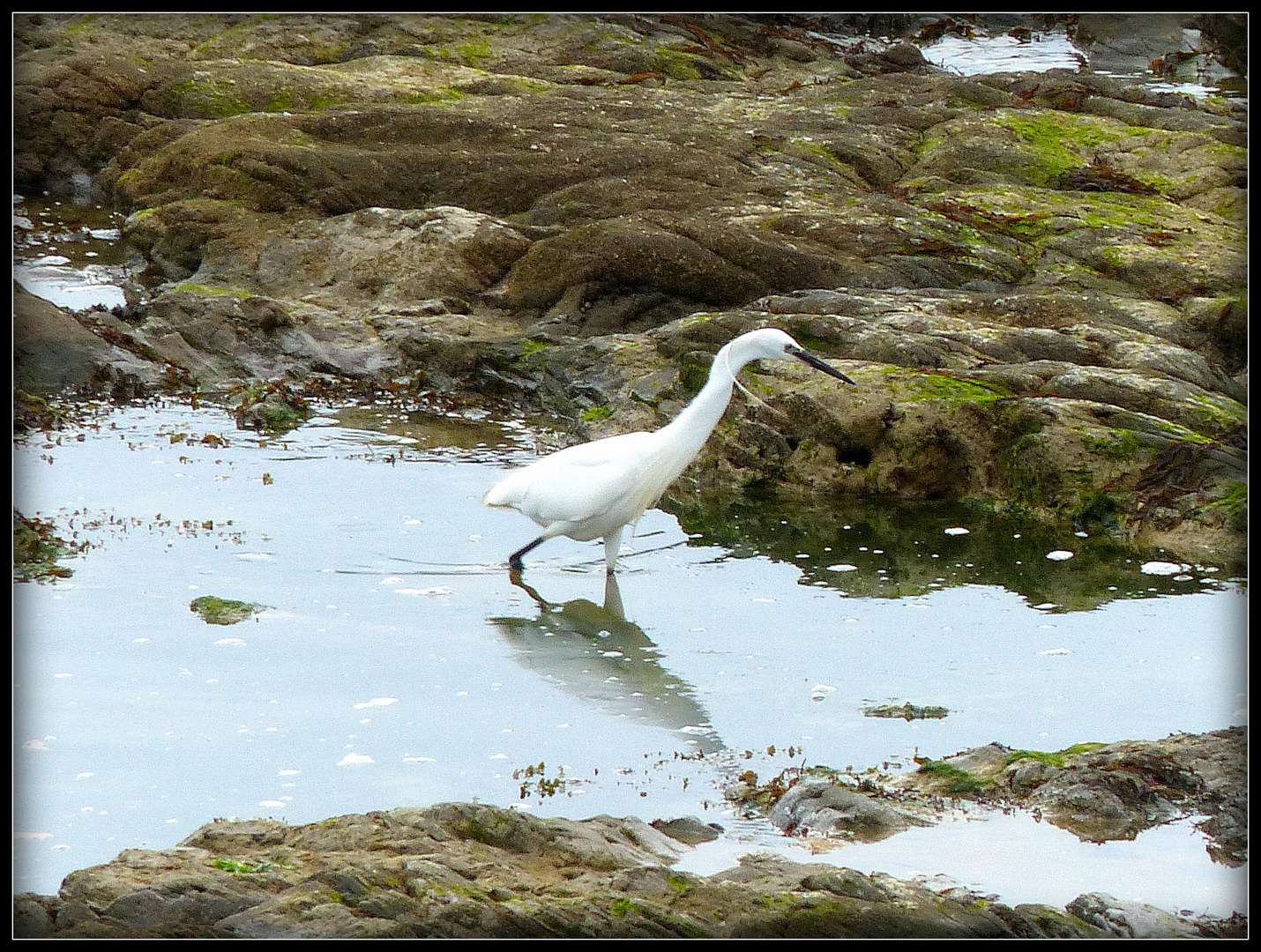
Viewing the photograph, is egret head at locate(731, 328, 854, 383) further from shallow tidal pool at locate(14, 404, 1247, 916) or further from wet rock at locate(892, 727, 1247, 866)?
wet rock at locate(892, 727, 1247, 866)

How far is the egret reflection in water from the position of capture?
7.54m

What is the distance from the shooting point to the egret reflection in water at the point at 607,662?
7.54 metres

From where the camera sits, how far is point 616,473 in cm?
920

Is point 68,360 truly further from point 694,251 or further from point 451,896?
point 451,896

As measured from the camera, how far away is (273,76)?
22.1 m

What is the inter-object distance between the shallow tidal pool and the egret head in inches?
59.4

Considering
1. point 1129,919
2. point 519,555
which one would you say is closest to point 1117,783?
point 1129,919

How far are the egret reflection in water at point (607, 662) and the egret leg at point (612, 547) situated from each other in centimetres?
16

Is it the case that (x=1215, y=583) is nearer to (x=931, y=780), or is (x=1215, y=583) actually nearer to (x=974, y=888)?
(x=931, y=780)

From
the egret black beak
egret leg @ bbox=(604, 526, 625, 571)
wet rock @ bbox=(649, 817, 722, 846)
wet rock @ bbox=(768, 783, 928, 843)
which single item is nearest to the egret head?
the egret black beak

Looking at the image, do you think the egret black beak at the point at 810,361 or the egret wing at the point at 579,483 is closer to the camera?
the egret wing at the point at 579,483

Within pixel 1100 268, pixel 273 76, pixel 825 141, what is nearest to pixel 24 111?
pixel 273 76

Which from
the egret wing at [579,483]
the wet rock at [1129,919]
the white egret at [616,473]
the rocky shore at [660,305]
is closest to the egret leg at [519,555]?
the white egret at [616,473]

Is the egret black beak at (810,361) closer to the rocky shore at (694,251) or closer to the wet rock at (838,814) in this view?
the rocky shore at (694,251)
